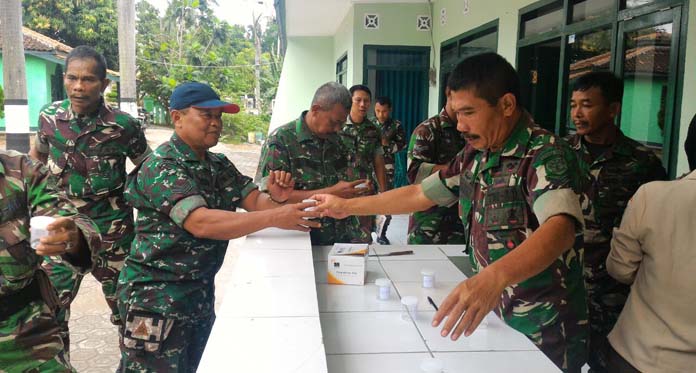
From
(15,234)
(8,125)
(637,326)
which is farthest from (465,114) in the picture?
(8,125)

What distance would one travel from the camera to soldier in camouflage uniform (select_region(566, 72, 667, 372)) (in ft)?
8.36

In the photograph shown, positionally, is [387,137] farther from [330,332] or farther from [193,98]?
[330,332]

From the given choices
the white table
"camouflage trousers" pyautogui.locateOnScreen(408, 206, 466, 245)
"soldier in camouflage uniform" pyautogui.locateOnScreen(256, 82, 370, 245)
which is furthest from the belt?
"camouflage trousers" pyautogui.locateOnScreen(408, 206, 466, 245)

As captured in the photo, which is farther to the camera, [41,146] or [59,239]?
[41,146]

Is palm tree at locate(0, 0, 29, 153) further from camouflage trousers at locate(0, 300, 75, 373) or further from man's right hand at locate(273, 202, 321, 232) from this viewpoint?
camouflage trousers at locate(0, 300, 75, 373)

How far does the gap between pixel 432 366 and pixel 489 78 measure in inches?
36.0

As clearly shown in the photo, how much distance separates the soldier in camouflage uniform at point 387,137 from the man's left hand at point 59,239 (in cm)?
500

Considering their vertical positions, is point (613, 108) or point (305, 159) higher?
point (613, 108)

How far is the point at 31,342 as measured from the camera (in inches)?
63.3

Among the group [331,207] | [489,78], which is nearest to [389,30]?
[331,207]

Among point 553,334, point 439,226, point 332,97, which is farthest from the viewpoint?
point 439,226

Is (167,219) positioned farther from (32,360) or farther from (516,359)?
(516,359)

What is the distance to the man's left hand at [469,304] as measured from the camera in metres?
1.32

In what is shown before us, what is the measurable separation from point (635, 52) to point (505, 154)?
2045 millimetres
